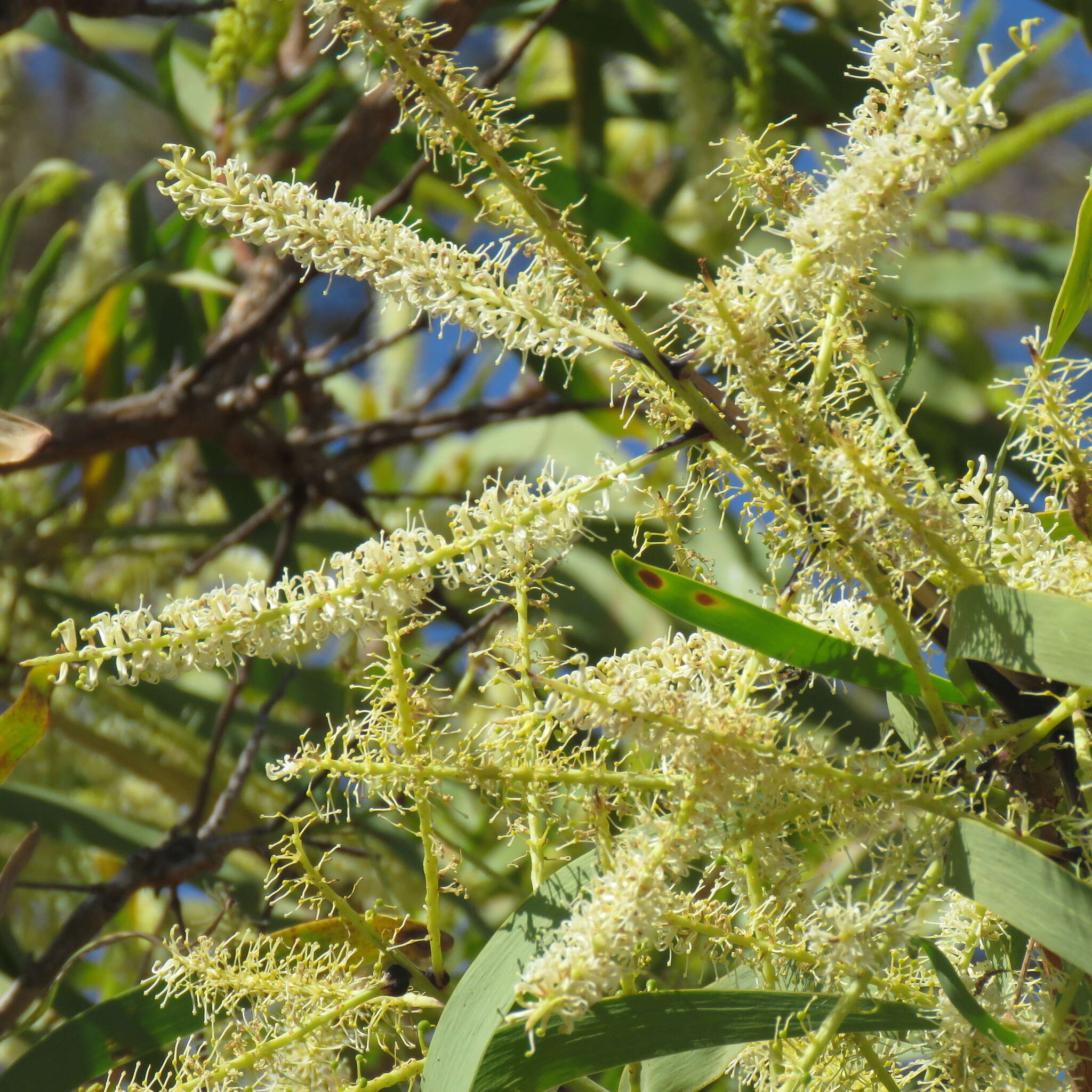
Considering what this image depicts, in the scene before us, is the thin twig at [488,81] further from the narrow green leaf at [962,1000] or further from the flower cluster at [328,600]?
the narrow green leaf at [962,1000]

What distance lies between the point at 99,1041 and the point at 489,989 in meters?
0.28

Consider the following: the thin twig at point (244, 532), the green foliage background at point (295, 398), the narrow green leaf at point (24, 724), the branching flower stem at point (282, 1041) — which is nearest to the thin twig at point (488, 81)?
the green foliage background at point (295, 398)

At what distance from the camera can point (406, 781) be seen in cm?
43

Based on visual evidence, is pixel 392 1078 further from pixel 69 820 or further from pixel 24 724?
pixel 69 820

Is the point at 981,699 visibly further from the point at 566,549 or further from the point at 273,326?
the point at 273,326

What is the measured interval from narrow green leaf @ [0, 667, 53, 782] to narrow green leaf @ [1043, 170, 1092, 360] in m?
0.46

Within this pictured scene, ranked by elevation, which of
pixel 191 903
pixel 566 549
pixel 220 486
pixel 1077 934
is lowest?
pixel 191 903

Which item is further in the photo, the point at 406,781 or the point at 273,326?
the point at 273,326

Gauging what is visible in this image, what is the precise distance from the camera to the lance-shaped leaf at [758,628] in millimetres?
394

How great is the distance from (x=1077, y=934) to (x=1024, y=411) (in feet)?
0.64

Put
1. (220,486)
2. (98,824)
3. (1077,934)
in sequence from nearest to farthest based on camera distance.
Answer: (1077,934) < (98,824) < (220,486)

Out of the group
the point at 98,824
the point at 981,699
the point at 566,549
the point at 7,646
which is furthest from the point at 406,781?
the point at 7,646

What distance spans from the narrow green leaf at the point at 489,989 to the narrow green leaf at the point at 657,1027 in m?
0.01

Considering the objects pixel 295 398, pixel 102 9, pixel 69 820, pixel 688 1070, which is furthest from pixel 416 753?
pixel 295 398
